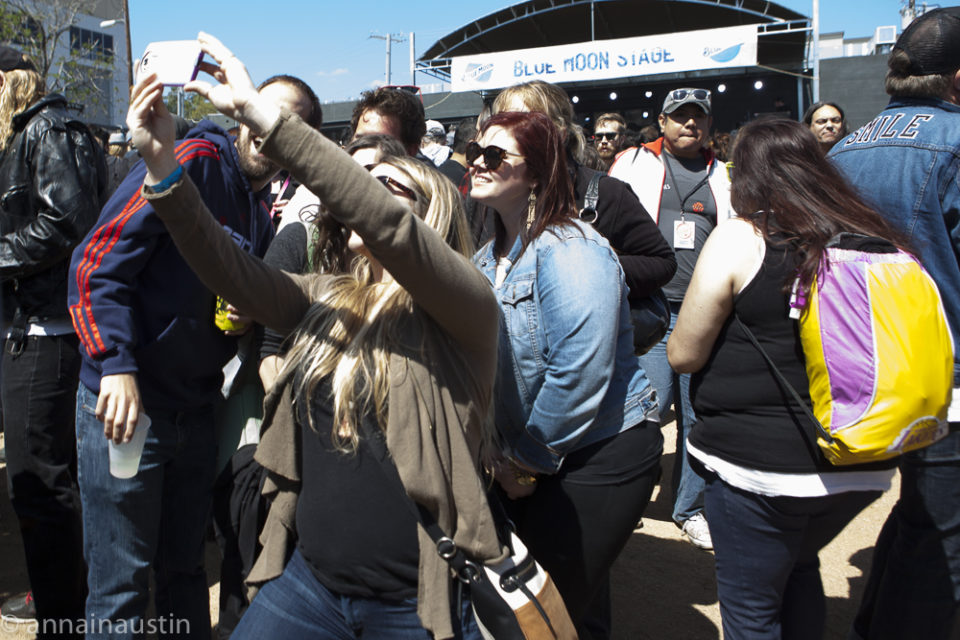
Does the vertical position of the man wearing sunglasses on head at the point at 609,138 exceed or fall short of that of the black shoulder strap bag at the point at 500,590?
it exceeds it

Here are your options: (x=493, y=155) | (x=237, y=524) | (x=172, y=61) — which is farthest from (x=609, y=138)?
(x=172, y=61)

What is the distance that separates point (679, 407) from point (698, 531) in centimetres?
67

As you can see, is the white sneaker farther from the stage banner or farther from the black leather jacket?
the stage banner

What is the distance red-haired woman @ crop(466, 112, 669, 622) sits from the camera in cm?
205

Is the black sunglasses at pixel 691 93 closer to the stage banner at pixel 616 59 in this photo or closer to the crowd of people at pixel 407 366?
the crowd of people at pixel 407 366

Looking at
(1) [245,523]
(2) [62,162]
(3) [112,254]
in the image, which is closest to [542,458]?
(1) [245,523]

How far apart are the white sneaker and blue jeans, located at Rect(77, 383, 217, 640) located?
2.62 metres

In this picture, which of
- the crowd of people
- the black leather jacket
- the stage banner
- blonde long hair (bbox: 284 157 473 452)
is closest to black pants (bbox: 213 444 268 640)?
the crowd of people

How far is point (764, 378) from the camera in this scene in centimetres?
214

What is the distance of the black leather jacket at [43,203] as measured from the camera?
2611 mm

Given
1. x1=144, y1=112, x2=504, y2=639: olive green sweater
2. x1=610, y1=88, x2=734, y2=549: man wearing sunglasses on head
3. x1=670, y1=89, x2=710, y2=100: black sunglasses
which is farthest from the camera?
x1=670, y1=89, x2=710, y2=100: black sunglasses

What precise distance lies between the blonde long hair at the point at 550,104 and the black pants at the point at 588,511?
57.0 inches

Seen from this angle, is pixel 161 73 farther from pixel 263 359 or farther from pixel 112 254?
pixel 263 359

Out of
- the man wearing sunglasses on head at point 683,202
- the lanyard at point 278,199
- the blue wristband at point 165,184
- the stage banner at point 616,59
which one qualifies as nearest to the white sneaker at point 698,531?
the man wearing sunglasses on head at point 683,202
